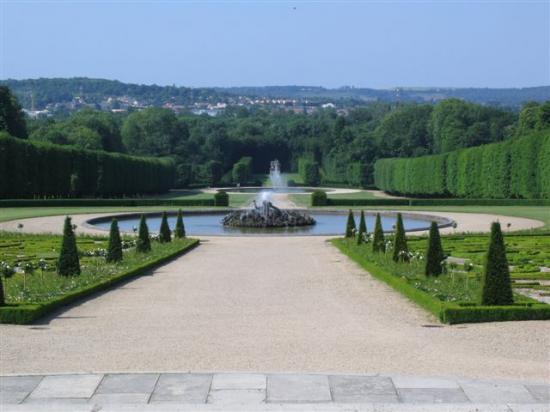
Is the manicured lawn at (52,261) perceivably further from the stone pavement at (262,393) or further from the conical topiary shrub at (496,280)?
the conical topiary shrub at (496,280)

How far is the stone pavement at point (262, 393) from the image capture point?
29.0 feet

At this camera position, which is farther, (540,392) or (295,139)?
(295,139)

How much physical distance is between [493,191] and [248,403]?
49.4 m

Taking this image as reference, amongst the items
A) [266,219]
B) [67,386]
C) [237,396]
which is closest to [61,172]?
[266,219]

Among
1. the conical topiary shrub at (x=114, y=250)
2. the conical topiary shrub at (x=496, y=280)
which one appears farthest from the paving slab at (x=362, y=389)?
the conical topiary shrub at (x=114, y=250)

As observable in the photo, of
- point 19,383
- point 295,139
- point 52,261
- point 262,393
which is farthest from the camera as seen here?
point 295,139

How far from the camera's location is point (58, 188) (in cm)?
5741

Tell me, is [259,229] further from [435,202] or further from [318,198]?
[435,202]

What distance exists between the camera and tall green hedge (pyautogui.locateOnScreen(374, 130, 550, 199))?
51.0 m

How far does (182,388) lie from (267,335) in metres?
3.18

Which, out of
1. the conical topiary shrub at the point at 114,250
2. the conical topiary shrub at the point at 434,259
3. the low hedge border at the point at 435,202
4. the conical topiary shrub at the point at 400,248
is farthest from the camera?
the low hedge border at the point at 435,202

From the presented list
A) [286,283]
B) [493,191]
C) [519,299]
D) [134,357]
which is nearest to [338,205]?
[493,191]

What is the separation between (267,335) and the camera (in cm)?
1248

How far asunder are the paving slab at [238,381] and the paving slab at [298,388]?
0.09 metres
